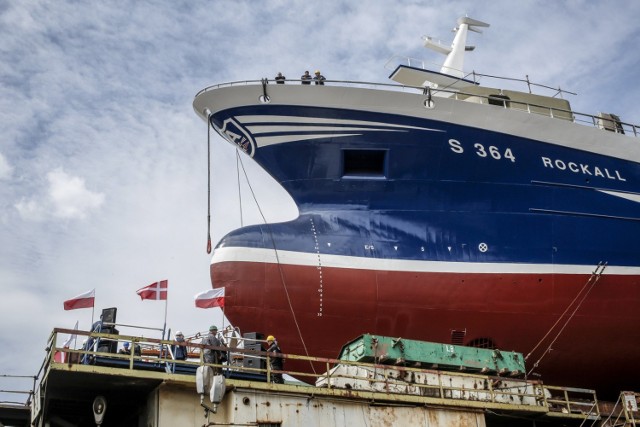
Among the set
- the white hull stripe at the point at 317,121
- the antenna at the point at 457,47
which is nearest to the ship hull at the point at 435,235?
the white hull stripe at the point at 317,121

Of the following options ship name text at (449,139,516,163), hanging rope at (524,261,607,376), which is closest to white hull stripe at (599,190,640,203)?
hanging rope at (524,261,607,376)

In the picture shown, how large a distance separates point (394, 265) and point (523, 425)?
4849mm

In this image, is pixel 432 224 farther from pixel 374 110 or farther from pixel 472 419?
pixel 472 419

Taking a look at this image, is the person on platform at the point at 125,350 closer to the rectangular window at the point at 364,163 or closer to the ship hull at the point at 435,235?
the ship hull at the point at 435,235

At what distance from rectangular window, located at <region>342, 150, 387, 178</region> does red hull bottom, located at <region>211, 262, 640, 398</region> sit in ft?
9.17

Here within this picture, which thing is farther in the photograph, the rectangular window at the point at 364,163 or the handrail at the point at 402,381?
the rectangular window at the point at 364,163

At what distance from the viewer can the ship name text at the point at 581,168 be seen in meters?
20.4

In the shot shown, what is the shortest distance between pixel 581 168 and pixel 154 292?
462 inches

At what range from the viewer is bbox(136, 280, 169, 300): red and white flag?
17078mm

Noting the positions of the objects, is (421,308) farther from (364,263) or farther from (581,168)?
(581,168)

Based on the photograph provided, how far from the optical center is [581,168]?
20.7 metres

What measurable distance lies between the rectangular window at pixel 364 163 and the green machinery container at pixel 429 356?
5.36 meters

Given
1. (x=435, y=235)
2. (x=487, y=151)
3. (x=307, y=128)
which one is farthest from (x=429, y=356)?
(x=307, y=128)

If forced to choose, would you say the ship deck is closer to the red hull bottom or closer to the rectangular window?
the red hull bottom
